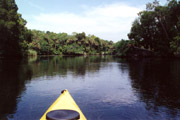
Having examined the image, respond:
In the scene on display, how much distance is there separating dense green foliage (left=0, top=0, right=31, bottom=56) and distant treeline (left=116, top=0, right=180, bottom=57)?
4967cm

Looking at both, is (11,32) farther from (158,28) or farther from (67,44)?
(67,44)

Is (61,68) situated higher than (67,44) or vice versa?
(67,44)

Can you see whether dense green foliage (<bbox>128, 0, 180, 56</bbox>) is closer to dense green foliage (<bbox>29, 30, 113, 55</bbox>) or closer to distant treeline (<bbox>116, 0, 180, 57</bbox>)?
distant treeline (<bbox>116, 0, 180, 57</bbox>)

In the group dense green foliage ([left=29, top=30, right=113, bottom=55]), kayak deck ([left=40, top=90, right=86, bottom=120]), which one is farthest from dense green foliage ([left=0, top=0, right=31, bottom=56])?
dense green foliage ([left=29, top=30, right=113, bottom=55])

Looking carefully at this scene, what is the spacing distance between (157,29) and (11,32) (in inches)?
2370

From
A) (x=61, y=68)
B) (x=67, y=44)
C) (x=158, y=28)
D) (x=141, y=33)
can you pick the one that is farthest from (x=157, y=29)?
(x=67, y=44)

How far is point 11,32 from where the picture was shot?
51.7m

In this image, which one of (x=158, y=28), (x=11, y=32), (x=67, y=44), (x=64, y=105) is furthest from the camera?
(x=67, y=44)

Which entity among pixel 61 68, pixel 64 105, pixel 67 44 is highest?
pixel 67 44

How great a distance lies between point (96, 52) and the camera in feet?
469

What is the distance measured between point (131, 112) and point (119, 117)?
1.16 m

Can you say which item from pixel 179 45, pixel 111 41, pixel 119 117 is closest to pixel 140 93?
pixel 119 117

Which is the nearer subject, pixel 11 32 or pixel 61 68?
pixel 61 68

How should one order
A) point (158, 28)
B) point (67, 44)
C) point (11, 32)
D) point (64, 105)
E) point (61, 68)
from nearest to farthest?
1. point (64, 105)
2. point (61, 68)
3. point (11, 32)
4. point (158, 28)
5. point (67, 44)
